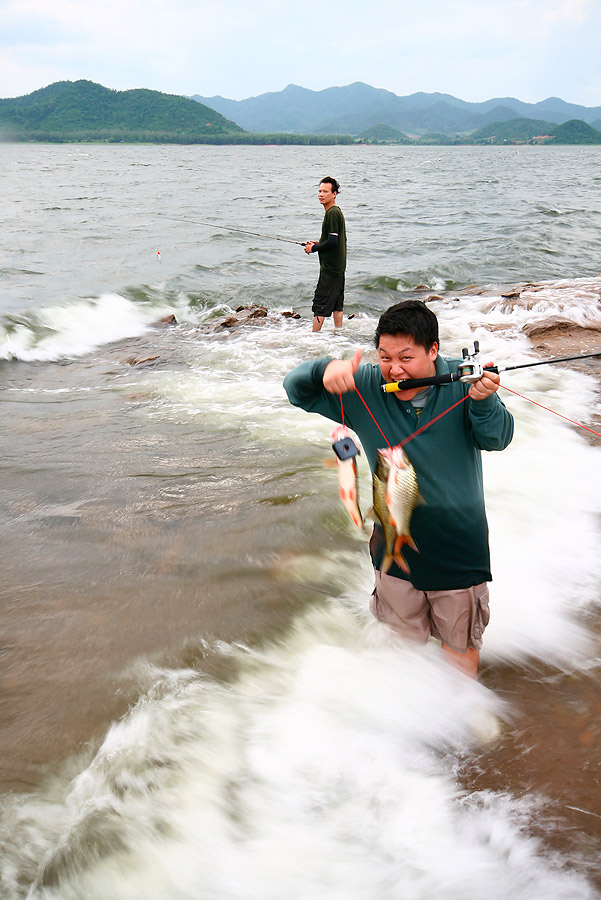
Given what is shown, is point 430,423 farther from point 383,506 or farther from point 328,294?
point 328,294

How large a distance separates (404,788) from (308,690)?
737 mm

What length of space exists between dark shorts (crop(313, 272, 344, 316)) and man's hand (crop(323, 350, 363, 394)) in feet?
25.8

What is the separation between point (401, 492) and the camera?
279cm

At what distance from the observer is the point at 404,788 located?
9.54 ft

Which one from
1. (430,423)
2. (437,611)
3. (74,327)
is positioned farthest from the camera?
(74,327)

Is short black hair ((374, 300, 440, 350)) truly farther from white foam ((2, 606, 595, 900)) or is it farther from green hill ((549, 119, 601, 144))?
green hill ((549, 119, 601, 144))

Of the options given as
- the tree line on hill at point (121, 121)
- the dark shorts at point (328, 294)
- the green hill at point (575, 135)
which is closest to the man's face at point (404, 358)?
the dark shorts at point (328, 294)

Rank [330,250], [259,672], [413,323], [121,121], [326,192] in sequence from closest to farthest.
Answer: [413,323]
[259,672]
[326,192]
[330,250]
[121,121]

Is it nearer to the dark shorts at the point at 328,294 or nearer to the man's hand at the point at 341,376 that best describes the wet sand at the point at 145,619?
the man's hand at the point at 341,376

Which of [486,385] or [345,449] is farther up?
[486,385]

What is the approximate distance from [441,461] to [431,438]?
0.36 feet

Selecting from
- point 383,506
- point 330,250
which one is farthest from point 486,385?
point 330,250

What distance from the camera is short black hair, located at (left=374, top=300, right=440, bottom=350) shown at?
8.51 ft

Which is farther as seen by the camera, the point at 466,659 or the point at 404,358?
the point at 466,659
